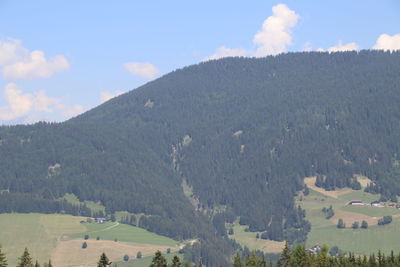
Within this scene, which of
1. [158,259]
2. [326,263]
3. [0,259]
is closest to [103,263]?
[158,259]

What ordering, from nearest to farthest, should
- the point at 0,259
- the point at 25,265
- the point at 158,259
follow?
the point at 158,259, the point at 0,259, the point at 25,265

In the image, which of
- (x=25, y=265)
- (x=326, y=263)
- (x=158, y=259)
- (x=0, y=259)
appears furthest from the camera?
(x=326, y=263)

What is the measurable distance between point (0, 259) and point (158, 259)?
108 feet

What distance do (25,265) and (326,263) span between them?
72251 mm

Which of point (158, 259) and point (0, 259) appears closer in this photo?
point (158, 259)

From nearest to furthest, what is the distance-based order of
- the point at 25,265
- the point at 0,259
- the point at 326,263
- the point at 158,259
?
1. the point at 158,259
2. the point at 0,259
3. the point at 25,265
4. the point at 326,263

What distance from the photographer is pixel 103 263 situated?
140 meters

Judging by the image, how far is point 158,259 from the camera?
138m

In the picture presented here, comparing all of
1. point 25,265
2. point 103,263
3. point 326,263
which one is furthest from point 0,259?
point 326,263

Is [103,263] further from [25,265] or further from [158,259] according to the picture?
[25,265]

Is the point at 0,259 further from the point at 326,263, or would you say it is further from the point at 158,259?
the point at 326,263

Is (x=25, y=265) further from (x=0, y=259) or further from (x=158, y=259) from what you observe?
(x=158, y=259)

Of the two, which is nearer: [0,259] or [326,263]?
[0,259]

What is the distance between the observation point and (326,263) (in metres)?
197
